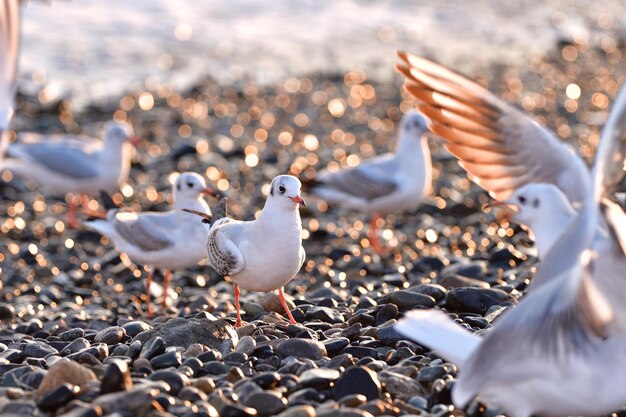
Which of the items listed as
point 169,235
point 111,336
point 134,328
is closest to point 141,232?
Answer: point 169,235

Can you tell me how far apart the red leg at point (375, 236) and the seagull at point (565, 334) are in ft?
16.1

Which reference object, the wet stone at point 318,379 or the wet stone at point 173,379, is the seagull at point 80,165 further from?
the wet stone at point 318,379

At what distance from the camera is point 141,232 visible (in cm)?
788

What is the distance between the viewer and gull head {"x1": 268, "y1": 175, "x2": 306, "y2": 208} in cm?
597

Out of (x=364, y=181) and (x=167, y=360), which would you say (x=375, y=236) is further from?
(x=167, y=360)

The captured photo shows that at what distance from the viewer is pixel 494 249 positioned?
8289 mm

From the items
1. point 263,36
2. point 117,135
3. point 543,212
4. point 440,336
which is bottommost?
point 263,36

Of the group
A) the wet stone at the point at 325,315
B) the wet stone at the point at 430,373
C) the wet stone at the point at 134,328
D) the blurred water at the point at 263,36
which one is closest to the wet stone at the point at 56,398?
the wet stone at the point at 134,328

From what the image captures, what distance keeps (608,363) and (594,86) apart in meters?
12.7

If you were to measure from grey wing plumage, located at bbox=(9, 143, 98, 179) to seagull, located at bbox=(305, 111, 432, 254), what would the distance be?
2.37 metres

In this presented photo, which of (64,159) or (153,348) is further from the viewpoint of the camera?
(64,159)

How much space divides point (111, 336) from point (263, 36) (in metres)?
15.0

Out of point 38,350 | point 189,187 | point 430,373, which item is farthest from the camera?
point 189,187

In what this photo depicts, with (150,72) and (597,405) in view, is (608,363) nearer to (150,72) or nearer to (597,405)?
(597,405)
